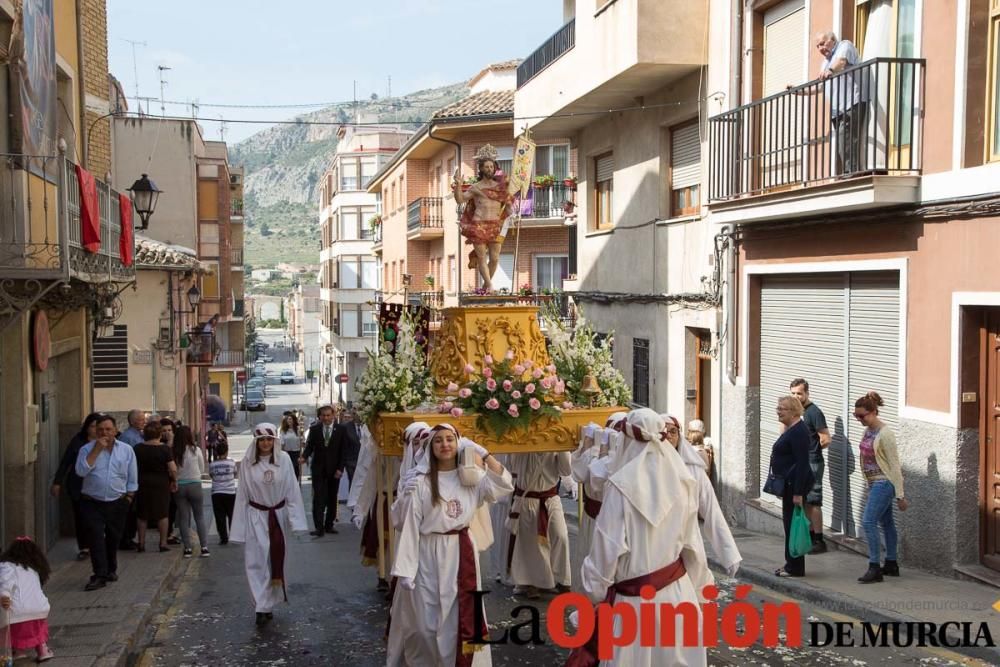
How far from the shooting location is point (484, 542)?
8250mm

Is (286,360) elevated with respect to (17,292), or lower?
lower

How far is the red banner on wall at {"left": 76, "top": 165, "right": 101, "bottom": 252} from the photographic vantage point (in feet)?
37.6

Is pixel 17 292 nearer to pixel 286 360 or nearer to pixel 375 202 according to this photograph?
pixel 375 202

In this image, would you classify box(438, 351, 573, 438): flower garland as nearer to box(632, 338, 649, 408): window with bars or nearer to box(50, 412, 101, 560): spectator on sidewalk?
box(50, 412, 101, 560): spectator on sidewalk

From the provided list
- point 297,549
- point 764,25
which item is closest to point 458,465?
point 297,549

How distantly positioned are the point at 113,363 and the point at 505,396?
18.7 meters

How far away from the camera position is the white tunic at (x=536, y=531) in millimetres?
10492

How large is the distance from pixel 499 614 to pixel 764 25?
29.2 feet

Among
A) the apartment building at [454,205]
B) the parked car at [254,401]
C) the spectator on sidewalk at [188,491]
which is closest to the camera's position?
the spectator on sidewalk at [188,491]

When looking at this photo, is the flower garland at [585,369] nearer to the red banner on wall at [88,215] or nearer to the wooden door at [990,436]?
the wooden door at [990,436]

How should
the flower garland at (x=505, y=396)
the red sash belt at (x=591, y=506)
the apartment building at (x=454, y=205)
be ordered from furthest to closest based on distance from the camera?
the apartment building at (x=454, y=205) → the flower garland at (x=505, y=396) → the red sash belt at (x=591, y=506)

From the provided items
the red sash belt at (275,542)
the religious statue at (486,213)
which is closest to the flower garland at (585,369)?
the religious statue at (486,213)

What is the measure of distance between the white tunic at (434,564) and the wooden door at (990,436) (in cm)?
491

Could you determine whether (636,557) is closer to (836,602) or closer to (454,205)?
(836,602)
